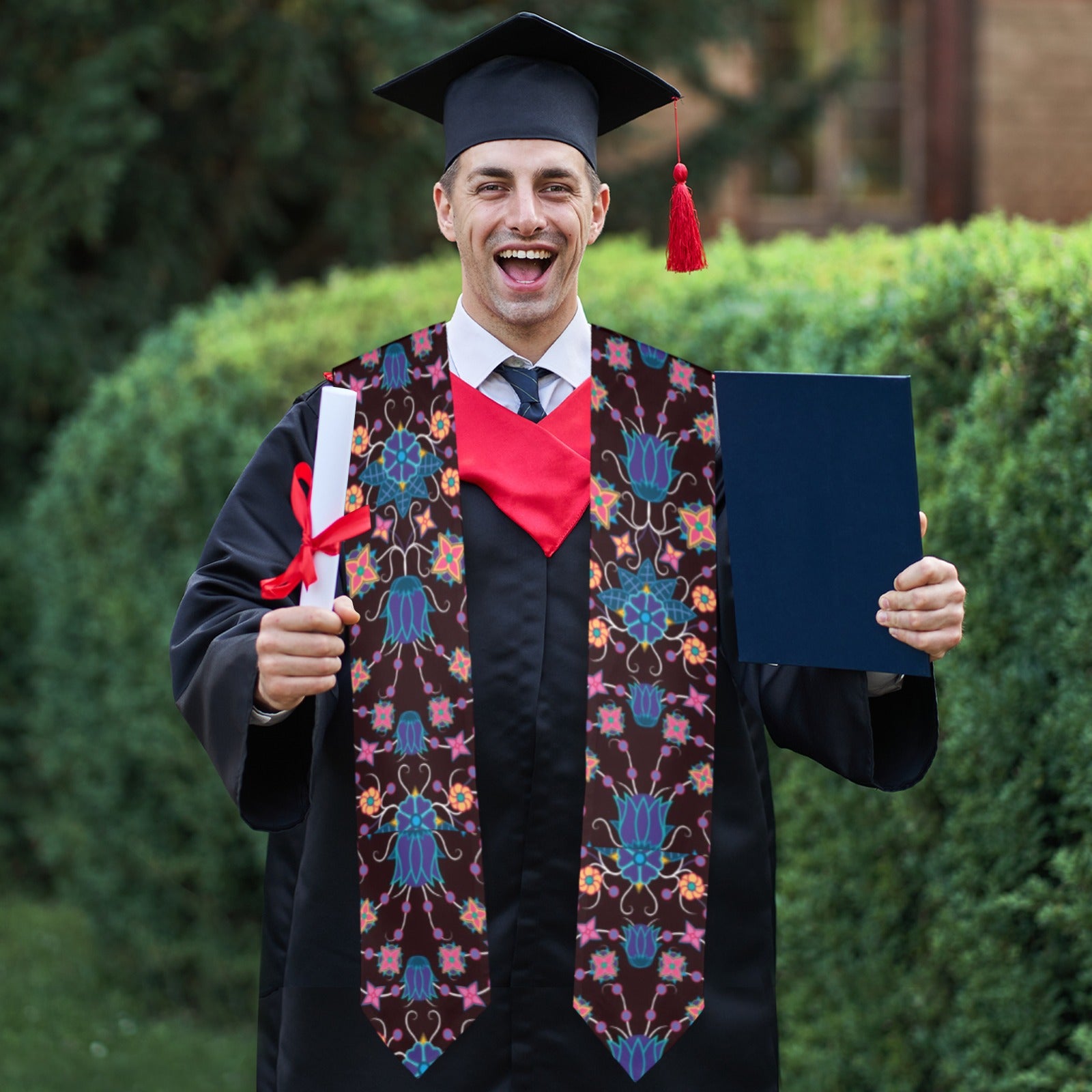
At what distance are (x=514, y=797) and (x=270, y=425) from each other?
3.56m

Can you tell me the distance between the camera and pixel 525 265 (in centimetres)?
240

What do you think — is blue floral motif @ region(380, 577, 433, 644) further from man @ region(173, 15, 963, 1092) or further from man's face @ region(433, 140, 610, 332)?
man's face @ region(433, 140, 610, 332)

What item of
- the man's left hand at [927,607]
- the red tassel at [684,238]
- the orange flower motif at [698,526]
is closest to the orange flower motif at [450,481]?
the orange flower motif at [698,526]

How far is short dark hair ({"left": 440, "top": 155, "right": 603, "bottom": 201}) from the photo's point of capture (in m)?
2.47

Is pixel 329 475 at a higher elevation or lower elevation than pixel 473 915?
higher

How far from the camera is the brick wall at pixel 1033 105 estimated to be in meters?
11.2

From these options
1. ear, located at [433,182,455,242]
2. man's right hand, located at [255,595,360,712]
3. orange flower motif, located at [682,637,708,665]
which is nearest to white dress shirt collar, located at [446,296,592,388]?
ear, located at [433,182,455,242]

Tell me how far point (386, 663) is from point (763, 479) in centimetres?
65

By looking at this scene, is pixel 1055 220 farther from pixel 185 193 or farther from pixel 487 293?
pixel 487 293

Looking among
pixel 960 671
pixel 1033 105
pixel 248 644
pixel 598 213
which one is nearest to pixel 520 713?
pixel 248 644

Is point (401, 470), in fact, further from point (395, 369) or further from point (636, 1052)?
point (636, 1052)

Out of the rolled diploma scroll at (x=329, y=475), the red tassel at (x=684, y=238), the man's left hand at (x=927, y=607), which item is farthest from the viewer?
the red tassel at (x=684, y=238)

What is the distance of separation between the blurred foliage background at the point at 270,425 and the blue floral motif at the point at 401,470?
1.39 metres

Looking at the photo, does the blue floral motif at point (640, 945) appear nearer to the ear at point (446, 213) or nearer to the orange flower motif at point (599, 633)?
the orange flower motif at point (599, 633)
